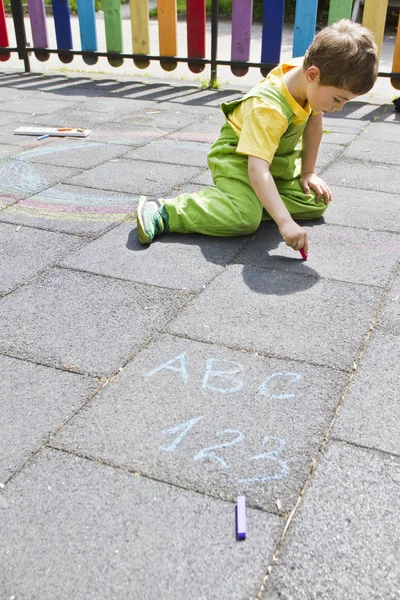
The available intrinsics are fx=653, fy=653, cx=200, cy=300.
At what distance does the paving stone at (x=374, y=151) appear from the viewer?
4.60m

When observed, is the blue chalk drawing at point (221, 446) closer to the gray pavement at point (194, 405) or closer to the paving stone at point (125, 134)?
the gray pavement at point (194, 405)

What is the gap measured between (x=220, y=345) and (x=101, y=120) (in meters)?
3.79

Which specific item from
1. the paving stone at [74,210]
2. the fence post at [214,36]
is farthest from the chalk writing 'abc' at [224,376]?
the fence post at [214,36]

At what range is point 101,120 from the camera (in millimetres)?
5602

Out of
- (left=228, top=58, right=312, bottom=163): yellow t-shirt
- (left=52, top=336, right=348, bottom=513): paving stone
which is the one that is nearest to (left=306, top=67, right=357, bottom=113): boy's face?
(left=228, top=58, right=312, bottom=163): yellow t-shirt

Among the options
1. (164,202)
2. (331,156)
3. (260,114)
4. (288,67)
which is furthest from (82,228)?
(331,156)

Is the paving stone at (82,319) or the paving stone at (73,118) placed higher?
the paving stone at (82,319)

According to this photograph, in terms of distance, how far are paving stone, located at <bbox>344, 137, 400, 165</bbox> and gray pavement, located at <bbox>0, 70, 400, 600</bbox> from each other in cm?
88

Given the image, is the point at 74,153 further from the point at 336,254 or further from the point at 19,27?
the point at 19,27

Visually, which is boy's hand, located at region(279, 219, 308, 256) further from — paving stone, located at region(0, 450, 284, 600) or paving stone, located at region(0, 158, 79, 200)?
paving stone, located at region(0, 158, 79, 200)

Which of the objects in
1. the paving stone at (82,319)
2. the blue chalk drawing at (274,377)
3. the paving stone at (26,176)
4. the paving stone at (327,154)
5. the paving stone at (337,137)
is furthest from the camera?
the paving stone at (337,137)

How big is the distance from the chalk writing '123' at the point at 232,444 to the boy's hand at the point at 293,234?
1.14 meters

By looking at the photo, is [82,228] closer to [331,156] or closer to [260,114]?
[260,114]

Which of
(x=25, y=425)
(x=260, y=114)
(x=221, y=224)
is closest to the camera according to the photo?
(x=25, y=425)
